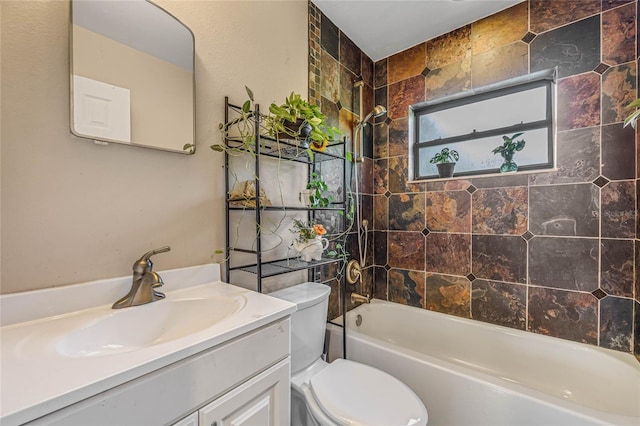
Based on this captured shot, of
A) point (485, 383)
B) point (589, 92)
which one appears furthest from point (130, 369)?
point (589, 92)

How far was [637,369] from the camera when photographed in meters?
1.26

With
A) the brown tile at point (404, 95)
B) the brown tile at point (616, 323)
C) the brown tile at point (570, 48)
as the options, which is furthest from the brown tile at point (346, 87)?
the brown tile at point (616, 323)

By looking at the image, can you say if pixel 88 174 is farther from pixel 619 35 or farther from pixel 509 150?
pixel 619 35

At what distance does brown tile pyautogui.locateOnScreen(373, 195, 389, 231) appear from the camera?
2.22 m

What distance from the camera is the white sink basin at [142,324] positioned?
71 centimetres

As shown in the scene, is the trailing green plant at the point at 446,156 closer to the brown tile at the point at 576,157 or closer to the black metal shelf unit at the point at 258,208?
the brown tile at the point at 576,157

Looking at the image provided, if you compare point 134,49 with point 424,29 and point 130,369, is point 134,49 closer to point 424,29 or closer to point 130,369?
point 130,369

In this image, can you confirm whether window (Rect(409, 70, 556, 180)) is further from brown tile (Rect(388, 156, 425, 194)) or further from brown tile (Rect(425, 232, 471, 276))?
brown tile (Rect(425, 232, 471, 276))

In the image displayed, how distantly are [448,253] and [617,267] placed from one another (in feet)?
2.74

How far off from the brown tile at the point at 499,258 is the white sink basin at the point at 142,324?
1.63 m

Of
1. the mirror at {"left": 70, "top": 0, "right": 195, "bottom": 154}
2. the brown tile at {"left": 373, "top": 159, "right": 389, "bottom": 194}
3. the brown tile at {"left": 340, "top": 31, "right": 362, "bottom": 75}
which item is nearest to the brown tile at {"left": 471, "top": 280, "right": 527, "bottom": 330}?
the brown tile at {"left": 373, "top": 159, "right": 389, "bottom": 194}

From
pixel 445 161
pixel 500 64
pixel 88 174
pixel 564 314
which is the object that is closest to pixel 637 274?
pixel 564 314

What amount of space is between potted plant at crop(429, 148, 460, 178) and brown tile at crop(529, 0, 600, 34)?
0.85 metres

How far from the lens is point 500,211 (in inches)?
68.1
